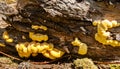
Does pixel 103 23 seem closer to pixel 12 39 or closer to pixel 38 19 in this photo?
pixel 38 19

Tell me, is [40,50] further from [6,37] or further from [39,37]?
[6,37]

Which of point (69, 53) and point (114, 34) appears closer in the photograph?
point (114, 34)

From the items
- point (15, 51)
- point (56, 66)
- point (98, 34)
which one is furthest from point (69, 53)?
point (15, 51)

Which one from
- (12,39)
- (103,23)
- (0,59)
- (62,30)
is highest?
(103,23)

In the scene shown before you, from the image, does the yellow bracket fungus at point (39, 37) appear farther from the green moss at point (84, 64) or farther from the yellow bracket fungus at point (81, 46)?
the green moss at point (84, 64)

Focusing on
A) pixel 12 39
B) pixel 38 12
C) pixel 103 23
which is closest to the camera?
pixel 103 23

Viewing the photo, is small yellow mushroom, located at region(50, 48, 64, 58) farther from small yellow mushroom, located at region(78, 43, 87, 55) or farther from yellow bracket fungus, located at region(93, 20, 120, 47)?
yellow bracket fungus, located at region(93, 20, 120, 47)

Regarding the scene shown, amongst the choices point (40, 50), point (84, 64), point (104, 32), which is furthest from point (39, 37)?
point (104, 32)
